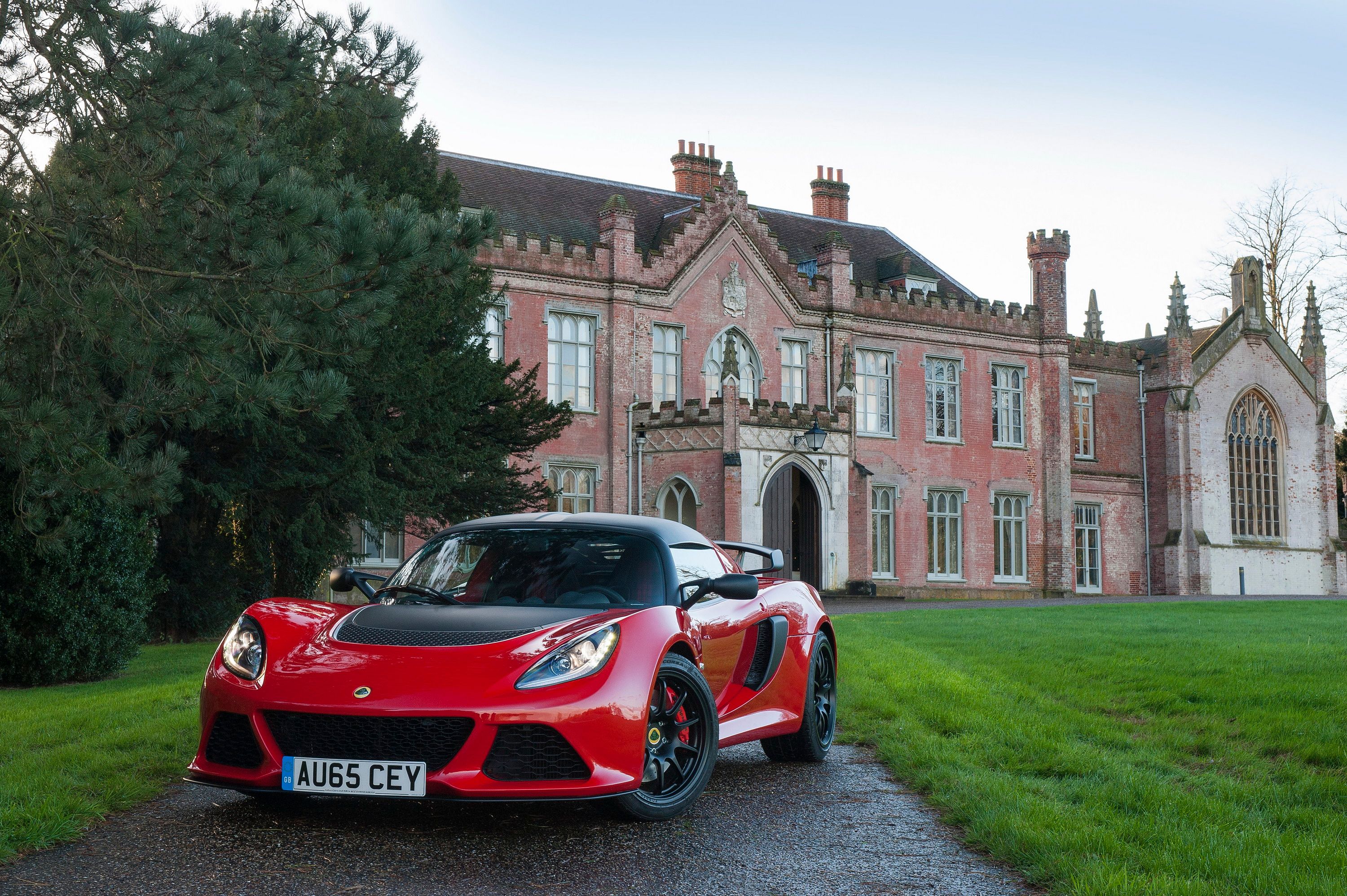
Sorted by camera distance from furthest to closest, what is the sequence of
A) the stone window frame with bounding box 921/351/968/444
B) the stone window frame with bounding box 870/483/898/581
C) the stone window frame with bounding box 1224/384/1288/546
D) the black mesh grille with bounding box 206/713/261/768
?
the stone window frame with bounding box 1224/384/1288/546 < the stone window frame with bounding box 921/351/968/444 < the stone window frame with bounding box 870/483/898/581 < the black mesh grille with bounding box 206/713/261/768

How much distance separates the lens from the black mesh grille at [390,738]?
4.79 meters

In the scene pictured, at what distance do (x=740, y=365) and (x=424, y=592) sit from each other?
1033 inches

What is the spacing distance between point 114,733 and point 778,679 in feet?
13.7

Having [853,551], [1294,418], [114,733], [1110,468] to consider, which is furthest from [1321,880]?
[1294,418]

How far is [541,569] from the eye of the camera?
20.3 feet

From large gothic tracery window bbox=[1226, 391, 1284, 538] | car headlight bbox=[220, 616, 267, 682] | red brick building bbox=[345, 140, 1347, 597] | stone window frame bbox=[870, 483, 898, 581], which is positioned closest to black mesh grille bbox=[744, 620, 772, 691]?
car headlight bbox=[220, 616, 267, 682]

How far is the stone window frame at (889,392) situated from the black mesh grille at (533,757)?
1135 inches

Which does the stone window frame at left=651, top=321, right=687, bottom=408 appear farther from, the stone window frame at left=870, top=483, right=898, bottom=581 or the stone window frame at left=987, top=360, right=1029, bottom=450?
the stone window frame at left=987, top=360, right=1029, bottom=450

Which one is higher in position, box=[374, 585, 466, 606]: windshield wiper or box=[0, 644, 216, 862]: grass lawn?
box=[374, 585, 466, 606]: windshield wiper

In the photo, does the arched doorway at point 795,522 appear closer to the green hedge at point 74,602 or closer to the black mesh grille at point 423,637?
the green hedge at point 74,602

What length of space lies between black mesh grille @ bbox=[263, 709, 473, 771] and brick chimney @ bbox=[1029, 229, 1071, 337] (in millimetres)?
34012

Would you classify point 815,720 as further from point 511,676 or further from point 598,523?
point 511,676

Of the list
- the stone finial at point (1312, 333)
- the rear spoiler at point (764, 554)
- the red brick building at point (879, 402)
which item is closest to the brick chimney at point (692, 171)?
the red brick building at point (879, 402)

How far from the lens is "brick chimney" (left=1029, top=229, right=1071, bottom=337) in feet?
119
